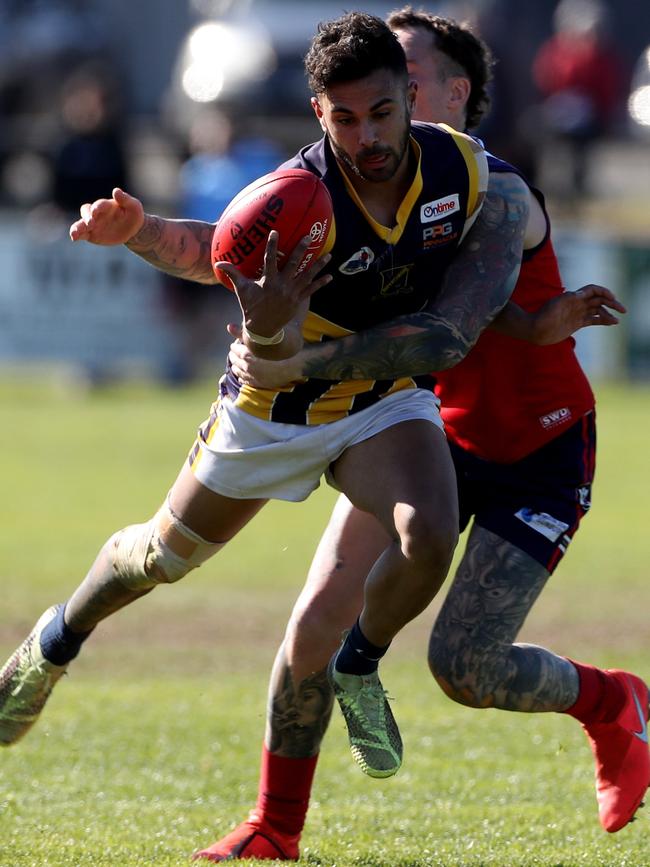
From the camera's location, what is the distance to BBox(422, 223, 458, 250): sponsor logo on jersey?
16.3 feet

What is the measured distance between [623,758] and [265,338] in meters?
1.97

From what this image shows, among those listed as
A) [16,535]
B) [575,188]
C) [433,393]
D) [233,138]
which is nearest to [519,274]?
[433,393]

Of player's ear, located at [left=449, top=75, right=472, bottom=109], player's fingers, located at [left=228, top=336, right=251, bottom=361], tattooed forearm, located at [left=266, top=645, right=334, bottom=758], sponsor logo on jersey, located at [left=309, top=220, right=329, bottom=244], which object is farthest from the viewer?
player's ear, located at [left=449, top=75, right=472, bottom=109]

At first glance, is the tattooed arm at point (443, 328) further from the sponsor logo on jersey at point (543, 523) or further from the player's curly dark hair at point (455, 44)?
the player's curly dark hair at point (455, 44)

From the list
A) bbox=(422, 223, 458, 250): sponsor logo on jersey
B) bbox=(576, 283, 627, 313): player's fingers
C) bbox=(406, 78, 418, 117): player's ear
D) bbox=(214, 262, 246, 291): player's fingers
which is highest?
bbox=(406, 78, 418, 117): player's ear

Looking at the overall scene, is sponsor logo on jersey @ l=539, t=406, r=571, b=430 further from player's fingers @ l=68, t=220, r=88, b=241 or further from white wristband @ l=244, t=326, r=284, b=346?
player's fingers @ l=68, t=220, r=88, b=241

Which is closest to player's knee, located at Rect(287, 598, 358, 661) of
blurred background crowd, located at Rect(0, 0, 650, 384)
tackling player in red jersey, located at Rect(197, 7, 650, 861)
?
tackling player in red jersey, located at Rect(197, 7, 650, 861)

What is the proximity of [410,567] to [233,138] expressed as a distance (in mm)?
11542

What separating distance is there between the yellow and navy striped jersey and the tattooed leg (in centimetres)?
Answer: 70

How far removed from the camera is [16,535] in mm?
11227

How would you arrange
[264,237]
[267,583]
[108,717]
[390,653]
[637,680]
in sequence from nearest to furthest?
[264,237]
[637,680]
[108,717]
[390,653]
[267,583]

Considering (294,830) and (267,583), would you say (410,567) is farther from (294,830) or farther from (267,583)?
(267,583)

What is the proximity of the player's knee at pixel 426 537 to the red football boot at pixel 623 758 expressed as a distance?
113cm

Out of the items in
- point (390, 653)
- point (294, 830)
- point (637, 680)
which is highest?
point (637, 680)
